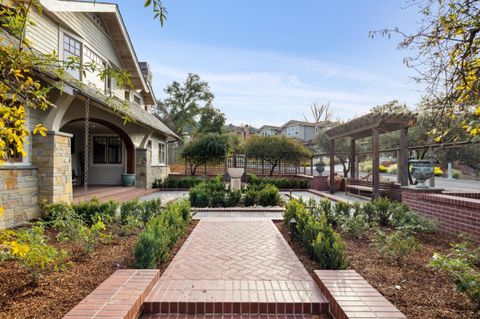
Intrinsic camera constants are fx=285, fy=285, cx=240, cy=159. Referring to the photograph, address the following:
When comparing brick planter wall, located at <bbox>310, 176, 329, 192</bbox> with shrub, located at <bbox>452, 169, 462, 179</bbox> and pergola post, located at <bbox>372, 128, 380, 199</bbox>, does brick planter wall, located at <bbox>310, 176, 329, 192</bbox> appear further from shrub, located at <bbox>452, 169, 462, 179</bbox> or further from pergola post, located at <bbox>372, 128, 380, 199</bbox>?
shrub, located at <bbox>452, 169, 462, 179</bbox>

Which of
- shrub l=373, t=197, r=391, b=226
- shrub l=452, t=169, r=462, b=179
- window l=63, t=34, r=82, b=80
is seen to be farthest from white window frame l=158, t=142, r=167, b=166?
shrub l=452, t=169, r=462, b=179

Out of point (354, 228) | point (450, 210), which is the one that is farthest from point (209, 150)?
point (450, 210)

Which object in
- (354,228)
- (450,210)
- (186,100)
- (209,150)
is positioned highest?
(186,100)

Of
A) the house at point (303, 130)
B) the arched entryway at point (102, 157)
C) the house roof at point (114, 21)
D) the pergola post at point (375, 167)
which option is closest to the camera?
the house roof at point (114, 21)

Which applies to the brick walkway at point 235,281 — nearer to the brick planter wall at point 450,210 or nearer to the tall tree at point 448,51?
the tall tree at point 448,51

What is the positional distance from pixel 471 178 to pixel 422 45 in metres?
25.3

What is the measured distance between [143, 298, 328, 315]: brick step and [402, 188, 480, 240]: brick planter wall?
352 centimetres

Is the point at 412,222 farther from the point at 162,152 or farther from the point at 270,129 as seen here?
the point at 270,129

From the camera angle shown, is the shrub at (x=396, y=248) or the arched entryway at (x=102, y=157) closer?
the shrub at (x=396, y=248)

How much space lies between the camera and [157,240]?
145 inches

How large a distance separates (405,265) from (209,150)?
13136mm

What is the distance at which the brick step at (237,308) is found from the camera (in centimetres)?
277

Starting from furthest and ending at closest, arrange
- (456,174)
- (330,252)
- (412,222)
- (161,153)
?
(456,174) → (161,153) → (412,222) → (330,252)

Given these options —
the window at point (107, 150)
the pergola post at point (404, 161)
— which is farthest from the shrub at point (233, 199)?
the window at point (107, 150)
